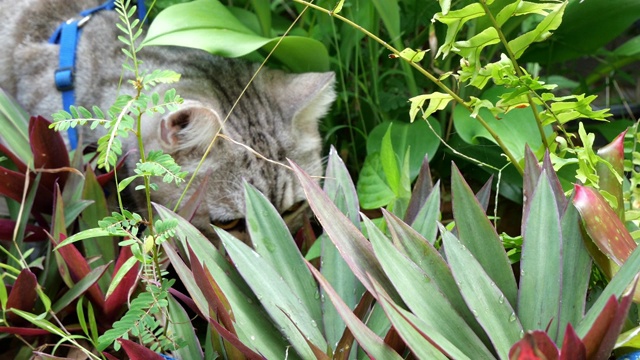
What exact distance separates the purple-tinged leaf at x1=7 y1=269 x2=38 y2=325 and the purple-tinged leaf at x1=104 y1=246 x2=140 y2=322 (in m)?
0.12

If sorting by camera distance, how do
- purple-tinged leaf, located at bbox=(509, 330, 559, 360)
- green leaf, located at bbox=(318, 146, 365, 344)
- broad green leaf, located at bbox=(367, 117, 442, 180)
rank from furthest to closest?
broad green leaf, located at bbox=(367, 117, 442, 180) < green leaf, located at bbox=(318, 146, 365, 344) < purple-tinged leaf, located at bbox=(509, 330, 559, 360)

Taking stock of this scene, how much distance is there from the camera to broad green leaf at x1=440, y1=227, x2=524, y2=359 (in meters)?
0.82

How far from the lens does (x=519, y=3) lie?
995 millimetres

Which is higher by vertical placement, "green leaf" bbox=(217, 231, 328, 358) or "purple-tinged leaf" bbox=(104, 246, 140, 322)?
"green leaf" bbox=(217, 231, 328, 358)

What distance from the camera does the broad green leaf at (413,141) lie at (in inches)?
65.0

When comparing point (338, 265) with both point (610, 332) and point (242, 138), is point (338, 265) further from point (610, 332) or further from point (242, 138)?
point (242, 138)

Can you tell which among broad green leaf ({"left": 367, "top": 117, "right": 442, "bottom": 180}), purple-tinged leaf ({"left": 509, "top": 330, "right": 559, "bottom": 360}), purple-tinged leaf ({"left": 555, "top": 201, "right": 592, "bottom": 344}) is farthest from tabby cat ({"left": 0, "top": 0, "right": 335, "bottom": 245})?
purple-tinged leaf ({"left": 509, "top": 330, "right": 559, "bottom": 360})

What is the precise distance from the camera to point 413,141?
168 cm

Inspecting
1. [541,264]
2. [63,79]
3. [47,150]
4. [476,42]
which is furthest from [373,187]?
[63,79]

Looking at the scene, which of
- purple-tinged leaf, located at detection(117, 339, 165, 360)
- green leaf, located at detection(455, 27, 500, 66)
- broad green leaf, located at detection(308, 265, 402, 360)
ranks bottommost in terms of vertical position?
purple-tinged leaf, located at detection(117, 339, 165, 360)

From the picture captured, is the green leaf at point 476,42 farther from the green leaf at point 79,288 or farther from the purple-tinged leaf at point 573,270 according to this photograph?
the green leaf at point 79,288

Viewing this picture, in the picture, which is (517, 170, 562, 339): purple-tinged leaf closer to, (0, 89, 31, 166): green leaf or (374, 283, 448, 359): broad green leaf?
(374, 283, 448, 359): broad green leaf

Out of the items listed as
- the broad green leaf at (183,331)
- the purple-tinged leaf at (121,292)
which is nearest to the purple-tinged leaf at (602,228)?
the broad green leaf at (183,331)

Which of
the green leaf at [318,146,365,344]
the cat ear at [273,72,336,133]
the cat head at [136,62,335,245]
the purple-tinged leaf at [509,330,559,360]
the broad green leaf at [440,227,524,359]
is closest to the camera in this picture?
the purple-tinged leaf at [509,330,559,360]
